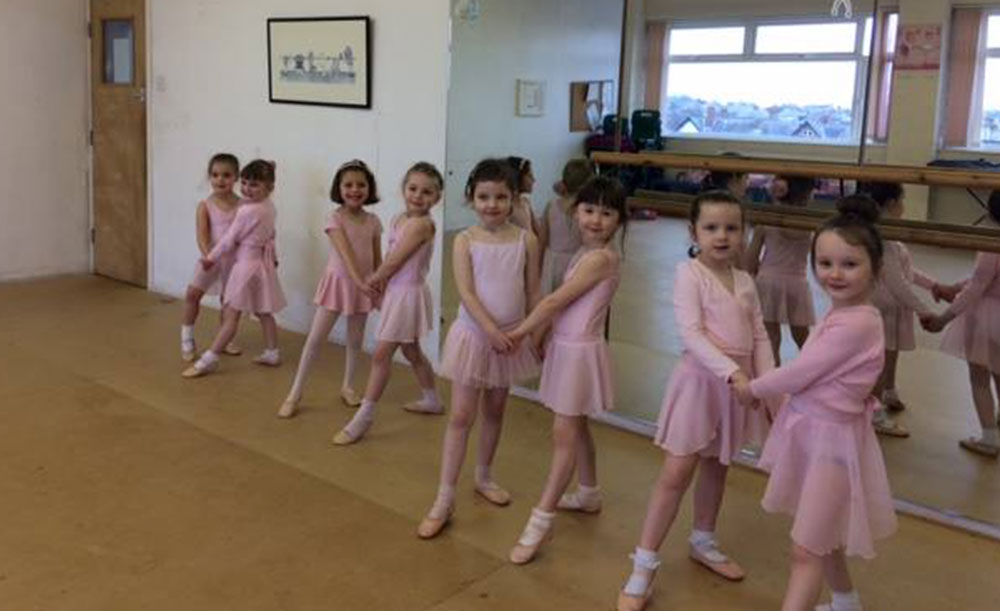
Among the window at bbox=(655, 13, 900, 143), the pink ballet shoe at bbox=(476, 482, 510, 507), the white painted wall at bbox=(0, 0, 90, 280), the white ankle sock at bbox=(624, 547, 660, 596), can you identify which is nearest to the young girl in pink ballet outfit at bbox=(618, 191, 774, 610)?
the white ankle sock at bbox=(624, 547, 660, 596)

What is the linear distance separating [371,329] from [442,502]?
2115mm

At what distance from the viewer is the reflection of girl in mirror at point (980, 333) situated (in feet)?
12.0

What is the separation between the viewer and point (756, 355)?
2508 mm

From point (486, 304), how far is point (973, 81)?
8.94 feet

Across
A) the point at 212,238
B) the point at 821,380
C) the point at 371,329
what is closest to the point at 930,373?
the point at 821,380

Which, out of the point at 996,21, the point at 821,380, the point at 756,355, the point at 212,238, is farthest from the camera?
the point at 212,238

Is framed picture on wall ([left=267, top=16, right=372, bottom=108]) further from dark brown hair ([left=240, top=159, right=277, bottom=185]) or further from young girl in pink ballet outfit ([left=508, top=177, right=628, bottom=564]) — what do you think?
young girl in pink ballet outfit ([left=508, top=177, right=628, bottom=564])

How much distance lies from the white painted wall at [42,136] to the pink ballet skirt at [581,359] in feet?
16.4

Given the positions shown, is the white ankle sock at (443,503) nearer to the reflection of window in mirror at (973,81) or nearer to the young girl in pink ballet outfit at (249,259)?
the young girl in pink ballet outfit at (249,259)

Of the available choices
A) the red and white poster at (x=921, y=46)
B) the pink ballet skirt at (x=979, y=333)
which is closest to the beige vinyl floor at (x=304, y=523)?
the pink ballet skirt at (x=979, y=333)

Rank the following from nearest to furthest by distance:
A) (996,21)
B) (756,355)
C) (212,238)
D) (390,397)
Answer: (756,355)
(996,21)
(390,397)
(212,238)

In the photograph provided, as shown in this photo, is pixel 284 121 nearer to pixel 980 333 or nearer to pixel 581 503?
pixel 581 503

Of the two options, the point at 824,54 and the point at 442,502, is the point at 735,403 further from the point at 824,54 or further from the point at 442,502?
the point at 824,54

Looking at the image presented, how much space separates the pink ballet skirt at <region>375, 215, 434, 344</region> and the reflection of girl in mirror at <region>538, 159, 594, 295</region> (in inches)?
22.5
